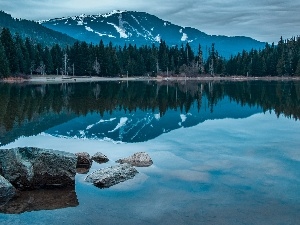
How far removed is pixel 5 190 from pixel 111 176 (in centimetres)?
349

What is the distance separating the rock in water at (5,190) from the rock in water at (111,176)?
8.70ft

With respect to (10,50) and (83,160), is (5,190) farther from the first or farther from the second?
(10,50)

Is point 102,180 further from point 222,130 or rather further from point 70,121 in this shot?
point 70,121

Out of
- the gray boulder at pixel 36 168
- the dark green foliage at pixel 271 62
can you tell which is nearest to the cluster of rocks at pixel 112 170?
the gray boulder at pixel 36 168

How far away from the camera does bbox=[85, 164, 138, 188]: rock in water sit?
44.6 ft

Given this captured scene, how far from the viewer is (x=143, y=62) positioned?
503ft

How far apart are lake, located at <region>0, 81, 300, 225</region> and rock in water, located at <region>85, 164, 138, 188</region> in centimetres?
29

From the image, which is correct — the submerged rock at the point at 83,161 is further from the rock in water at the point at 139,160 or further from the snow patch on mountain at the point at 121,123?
the snow patch on mountain at the point at 121,123

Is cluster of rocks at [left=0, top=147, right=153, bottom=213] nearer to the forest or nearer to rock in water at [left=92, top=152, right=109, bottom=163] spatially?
rock in water at [left=92, top=152, right=109, bottom=163]

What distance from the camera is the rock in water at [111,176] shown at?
1359 cm

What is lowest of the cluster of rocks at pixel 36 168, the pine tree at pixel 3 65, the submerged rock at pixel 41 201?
A: the submerged rock at pixel 41 201

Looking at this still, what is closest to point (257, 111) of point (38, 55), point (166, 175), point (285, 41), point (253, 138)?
point (253, 138)

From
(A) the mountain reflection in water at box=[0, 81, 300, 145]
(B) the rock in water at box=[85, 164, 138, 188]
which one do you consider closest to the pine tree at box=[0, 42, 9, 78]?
(A) the mountain reflection in water at box=[0, 81, 300, 145]

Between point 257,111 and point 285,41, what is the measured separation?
5881 inches
